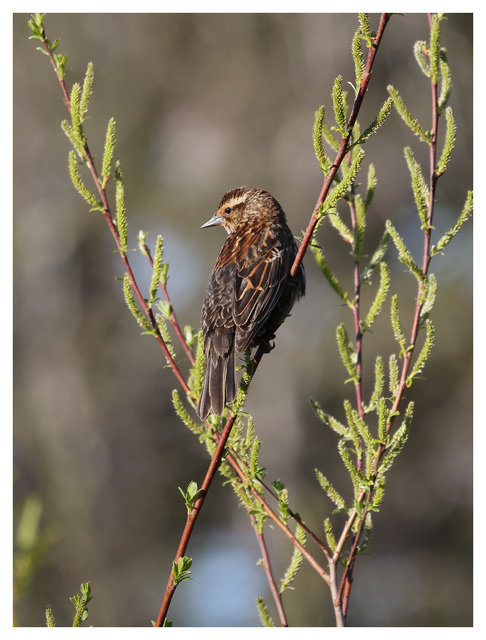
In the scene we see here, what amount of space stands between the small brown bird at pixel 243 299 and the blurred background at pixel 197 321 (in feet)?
21.0

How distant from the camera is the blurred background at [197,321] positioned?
955cm

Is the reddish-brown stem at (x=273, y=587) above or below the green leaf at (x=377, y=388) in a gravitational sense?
below

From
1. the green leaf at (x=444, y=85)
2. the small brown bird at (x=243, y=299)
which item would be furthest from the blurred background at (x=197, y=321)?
the green leaf at (x=444, y=85)

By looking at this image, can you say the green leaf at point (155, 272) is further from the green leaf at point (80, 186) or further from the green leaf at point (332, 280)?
the green leaf at point (332, 280)

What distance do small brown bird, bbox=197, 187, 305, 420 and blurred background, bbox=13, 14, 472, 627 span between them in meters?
6.41

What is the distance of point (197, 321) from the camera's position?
10.5 metres

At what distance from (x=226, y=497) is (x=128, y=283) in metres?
9.03

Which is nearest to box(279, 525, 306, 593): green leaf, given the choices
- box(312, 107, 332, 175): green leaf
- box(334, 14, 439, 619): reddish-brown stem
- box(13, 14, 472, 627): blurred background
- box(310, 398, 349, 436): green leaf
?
box(334, 14, 439, 619): reddish-brown stem

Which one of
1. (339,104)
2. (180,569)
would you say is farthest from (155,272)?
(180,569)

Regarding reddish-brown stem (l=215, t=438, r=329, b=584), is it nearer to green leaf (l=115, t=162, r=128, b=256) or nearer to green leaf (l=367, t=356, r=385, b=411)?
green leaf (l=367, t=356, r=385, b=411)

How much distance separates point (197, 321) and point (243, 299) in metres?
8.04

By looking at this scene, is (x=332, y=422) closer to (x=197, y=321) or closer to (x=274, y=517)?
(x=274, y=517)

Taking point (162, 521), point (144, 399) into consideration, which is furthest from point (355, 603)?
point (144, 399)

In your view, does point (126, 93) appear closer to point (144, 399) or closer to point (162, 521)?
point (144, 399)
